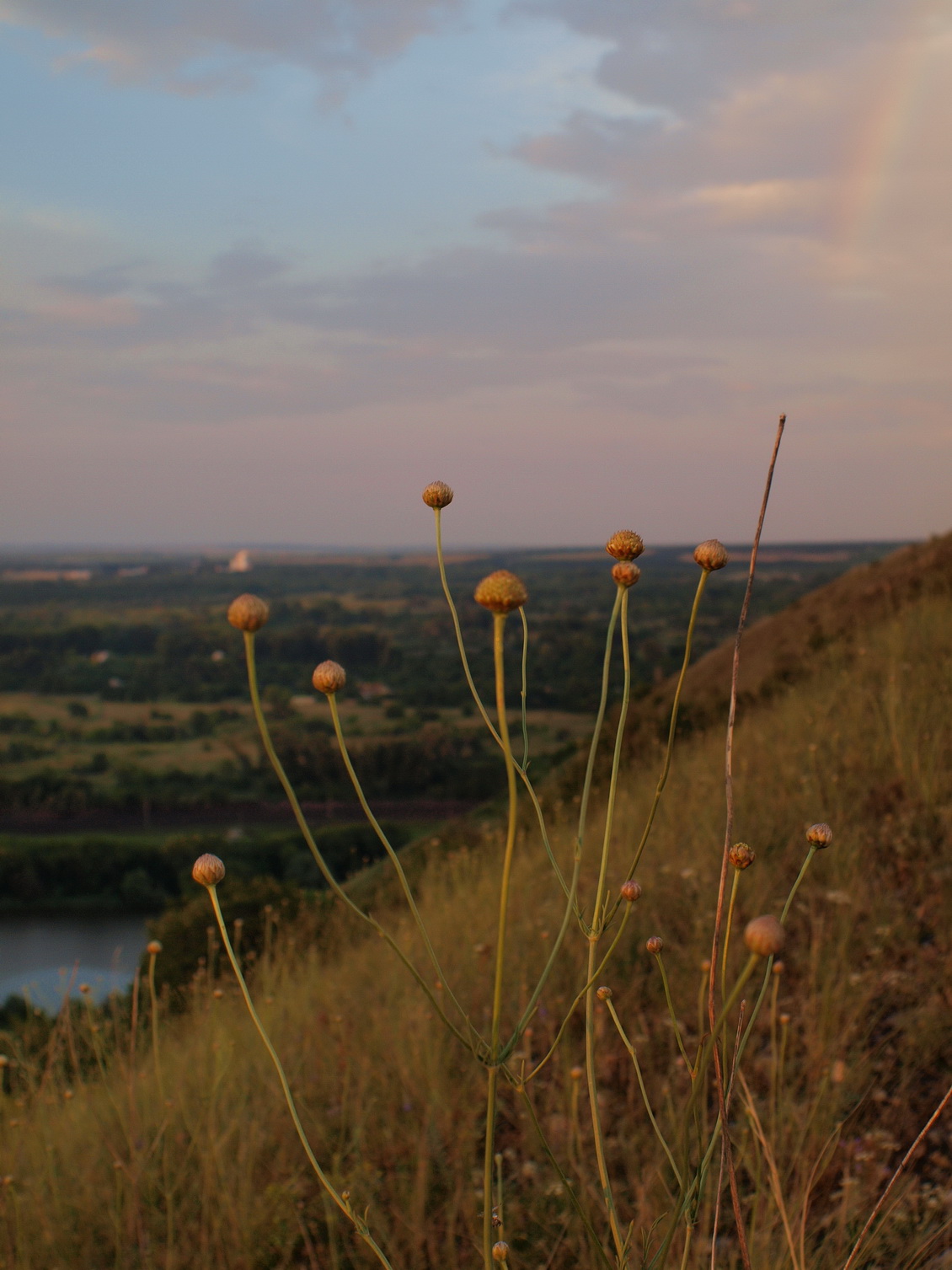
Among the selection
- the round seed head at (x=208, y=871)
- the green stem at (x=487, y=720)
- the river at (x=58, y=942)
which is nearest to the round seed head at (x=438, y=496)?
the green stem at (x=487, y=720)

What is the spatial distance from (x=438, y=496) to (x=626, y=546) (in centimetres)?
24

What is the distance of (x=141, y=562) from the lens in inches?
5655

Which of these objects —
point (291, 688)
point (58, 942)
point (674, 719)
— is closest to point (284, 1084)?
point (674, 719)

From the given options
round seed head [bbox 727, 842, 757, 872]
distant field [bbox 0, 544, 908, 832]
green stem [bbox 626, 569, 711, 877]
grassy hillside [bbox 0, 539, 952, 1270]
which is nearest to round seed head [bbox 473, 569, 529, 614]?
green stem [bbox 626, 569, 711, 877]

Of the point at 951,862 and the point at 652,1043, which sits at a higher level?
the point at 951,862

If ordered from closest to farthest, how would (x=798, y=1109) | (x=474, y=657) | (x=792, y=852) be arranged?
(x=798, y=1109) → (x=792, y=852) → (x=474, y=657)

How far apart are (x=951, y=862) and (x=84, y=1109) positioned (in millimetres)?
3133

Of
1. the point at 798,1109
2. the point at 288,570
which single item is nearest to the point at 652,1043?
the point at 798,1109

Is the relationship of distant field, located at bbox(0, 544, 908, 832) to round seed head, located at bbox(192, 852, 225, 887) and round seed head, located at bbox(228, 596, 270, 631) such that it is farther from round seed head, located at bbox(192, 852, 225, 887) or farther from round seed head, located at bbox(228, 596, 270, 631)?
round seed head, located at bbox(228, 596, 270, 631)

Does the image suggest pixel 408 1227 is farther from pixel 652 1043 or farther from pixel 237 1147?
pixel 652 1043

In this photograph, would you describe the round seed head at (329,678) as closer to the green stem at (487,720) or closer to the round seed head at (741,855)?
the green stem at (487,720)

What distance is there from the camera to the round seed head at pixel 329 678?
33.5 inches

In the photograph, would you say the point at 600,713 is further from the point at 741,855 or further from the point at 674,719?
the point at 741,855

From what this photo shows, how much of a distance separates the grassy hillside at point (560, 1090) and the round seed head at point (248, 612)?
2.61 feet
